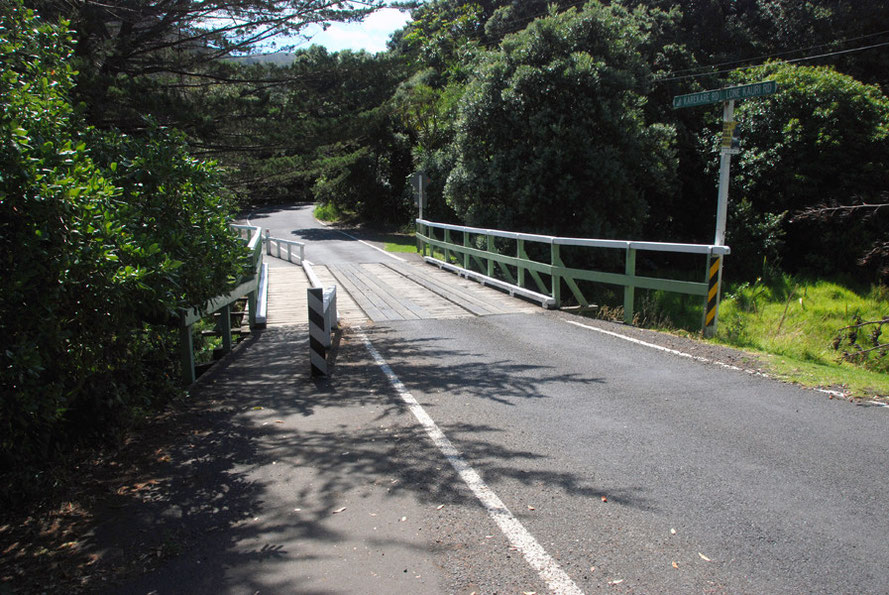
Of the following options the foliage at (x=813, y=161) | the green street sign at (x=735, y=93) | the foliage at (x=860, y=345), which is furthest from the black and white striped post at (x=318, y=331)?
the foliage at (x=813, y=161)

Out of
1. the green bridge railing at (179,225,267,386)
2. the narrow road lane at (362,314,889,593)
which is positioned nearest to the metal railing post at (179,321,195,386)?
Result: the green bridge railing at (179,225,267,386)

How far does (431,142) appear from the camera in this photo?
32.4 meters

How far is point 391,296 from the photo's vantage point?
46.1 feet

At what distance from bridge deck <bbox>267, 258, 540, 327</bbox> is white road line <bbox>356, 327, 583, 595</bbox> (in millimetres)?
5850

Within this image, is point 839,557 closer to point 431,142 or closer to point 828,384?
point 828,384

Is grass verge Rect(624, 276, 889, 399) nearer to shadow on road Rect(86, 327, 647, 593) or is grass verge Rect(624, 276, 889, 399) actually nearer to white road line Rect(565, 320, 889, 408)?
white road line Rect(565, 320, 889, 408)

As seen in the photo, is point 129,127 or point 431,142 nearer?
point 129,127

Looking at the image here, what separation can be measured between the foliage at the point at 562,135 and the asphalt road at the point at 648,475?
11.3 meters

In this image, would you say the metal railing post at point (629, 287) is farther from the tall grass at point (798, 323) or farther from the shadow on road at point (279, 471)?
the shadow on road at point (279, 471)

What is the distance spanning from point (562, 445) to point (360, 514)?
181 centimetres

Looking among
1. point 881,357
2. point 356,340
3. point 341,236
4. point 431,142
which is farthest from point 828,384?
A: point 341,236

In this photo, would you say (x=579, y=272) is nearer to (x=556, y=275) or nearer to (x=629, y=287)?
(x=556, y=275)

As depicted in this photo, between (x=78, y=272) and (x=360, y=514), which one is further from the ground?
(x=78, y=272)

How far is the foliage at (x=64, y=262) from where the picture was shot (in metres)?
3.85
